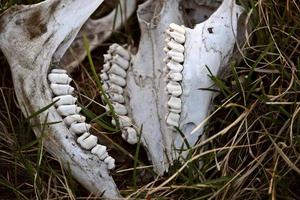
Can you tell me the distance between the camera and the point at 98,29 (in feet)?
6.93

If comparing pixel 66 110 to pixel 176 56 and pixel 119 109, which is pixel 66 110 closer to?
pixel 119 109

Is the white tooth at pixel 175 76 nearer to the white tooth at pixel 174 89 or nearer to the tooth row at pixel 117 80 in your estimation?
the white tooth at pixel 174 89

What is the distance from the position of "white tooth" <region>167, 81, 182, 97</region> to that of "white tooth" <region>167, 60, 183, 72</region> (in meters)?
0.04

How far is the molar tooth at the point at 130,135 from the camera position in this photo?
5.85ft

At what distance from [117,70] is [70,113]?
0.24 m

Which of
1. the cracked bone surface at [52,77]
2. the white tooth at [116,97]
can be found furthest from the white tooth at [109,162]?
the white tooth at [116,97]

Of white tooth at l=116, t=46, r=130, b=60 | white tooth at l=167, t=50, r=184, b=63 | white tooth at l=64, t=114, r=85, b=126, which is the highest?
white tooth at l=167, t=50, r=184, b=63

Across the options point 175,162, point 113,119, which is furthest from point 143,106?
point 175,162

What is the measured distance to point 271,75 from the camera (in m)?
1.83

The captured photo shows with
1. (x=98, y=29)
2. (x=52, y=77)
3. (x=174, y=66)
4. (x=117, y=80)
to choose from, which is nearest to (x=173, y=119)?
(x=174, y=66)

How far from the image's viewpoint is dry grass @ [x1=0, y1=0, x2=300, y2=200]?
5.49 feet

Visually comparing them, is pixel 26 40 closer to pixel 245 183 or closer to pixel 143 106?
pixel 143 106

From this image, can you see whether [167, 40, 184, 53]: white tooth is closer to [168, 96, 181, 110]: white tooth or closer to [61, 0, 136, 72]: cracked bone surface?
[168, 96, 181, 110]: white tooth

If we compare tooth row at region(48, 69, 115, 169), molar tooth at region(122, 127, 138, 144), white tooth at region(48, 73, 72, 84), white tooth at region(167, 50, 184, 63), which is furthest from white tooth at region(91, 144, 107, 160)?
white tooth at region(167, 50, 184, 63)
